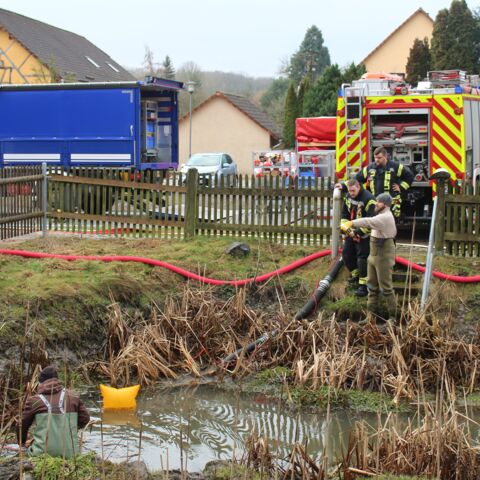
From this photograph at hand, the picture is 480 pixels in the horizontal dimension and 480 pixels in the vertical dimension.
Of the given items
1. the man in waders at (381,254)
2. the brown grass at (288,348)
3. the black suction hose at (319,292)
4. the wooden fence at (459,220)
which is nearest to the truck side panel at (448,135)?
the wooden fence at (459,220)

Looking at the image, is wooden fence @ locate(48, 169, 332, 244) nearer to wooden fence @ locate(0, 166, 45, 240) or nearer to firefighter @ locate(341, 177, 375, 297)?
wooden fence @ locate(0, 166, 45, 240)

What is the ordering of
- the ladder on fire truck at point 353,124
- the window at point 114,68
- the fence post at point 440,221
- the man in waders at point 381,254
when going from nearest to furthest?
the man in waders at point 381,254
the fence post at point 440,221
the ladder on fire truck at point 353,124
the window at point 114,68

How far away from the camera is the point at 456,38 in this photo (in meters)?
48.2

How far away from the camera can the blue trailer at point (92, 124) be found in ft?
68.3

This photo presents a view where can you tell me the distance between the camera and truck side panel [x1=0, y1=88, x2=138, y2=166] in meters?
20.8

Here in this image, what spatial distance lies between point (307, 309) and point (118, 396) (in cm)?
339

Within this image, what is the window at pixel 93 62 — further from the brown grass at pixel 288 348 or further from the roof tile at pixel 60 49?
the brown grass at pixel 288 348

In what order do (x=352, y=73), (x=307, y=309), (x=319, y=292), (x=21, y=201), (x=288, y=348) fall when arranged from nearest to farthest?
(x=288, y=348)
(x=307, y=309)
(x=319, y=292)
(x=21, y=201)
(x=352, y=73)

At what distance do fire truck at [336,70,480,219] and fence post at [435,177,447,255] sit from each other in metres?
3.02

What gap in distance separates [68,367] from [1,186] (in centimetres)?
526

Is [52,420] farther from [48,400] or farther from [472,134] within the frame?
[472,134]

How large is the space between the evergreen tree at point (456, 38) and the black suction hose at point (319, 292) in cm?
3772

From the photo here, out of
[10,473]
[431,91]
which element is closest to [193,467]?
[10,473]

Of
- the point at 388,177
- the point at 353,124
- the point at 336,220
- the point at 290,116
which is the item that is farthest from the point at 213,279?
the point at 290,116
